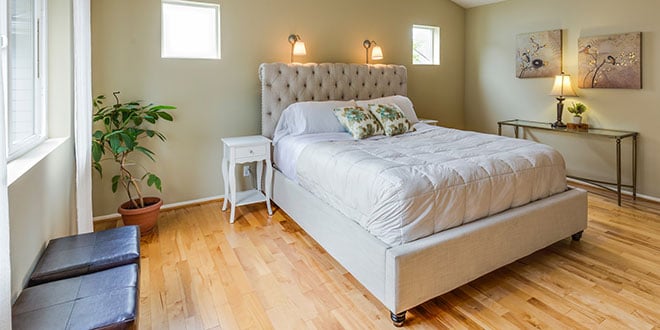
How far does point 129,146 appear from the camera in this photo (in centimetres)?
296

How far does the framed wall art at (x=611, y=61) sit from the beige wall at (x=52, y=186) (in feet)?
16.0

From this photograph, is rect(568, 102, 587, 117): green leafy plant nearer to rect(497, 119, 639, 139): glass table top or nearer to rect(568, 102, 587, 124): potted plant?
rect(568, 102, 587, 124): potted plant

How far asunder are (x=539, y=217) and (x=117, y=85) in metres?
3.60

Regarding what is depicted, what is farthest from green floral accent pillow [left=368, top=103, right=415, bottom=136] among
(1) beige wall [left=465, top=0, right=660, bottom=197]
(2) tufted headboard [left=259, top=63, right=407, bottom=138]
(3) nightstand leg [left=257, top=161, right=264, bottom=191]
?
(1) beige wall [left=465, top=0, right=660, bottom=197]

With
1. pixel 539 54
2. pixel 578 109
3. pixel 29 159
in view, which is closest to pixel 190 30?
pixel 29 159

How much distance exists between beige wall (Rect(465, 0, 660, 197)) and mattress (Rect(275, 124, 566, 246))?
1.87m

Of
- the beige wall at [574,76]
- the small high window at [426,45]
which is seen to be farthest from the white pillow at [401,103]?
the beige wall at [574,76]

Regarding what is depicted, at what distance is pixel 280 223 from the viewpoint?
11.2ft

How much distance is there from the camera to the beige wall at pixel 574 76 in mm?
3758

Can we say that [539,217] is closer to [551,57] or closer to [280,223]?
[280,223]

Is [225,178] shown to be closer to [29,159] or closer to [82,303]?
[29,159]

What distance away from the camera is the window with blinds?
2012 mm

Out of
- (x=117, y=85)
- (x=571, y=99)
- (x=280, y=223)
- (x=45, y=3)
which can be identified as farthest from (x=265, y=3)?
(x=571, y=99)

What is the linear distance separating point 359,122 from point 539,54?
8.94ft
